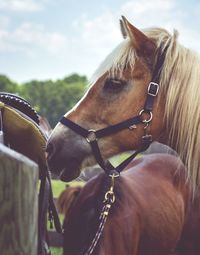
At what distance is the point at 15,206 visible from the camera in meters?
1.03

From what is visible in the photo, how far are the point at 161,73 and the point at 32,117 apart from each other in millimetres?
886

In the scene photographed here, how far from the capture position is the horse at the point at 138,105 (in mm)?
2410

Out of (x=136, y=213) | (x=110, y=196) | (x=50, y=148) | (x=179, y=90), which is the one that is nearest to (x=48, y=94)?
(x=136, y=213)

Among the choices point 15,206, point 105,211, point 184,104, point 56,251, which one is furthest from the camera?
point 56,251

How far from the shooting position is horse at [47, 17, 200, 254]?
241 cm

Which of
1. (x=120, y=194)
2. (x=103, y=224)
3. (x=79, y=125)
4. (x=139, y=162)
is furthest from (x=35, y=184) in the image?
(x=139, y=162)

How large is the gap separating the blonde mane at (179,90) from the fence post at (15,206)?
1.51 meters

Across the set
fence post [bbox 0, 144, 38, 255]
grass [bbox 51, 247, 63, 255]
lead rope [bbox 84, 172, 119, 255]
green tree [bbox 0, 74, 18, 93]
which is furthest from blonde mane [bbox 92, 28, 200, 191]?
green tree [bbox 0, 74, 18, 93]

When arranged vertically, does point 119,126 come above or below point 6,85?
above

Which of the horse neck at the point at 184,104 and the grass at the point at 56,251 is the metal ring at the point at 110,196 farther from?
the grass at the point at 56,251

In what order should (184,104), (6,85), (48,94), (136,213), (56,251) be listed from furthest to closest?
(6,85) → (48,94) → (56,251) → (136,213) → (184,104)

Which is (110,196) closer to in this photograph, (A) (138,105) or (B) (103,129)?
(B) (103,129)

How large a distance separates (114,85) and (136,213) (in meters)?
1.29

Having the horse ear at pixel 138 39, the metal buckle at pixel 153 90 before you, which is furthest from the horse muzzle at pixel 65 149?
the horse ear at pixel 138 39
